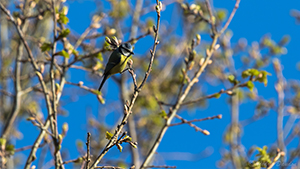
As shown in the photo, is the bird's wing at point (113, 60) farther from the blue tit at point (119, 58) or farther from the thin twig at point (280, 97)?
the thin twig at point (280, 97)

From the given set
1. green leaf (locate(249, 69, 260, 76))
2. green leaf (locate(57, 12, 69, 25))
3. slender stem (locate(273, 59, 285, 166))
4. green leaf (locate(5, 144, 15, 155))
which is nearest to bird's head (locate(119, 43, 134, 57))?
green leaf (locate(57, 12, 69, 25))

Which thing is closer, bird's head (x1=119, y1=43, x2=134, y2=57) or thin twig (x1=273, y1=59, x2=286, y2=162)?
bird's head (x1=119, y1=43, x2=134, y2=57)

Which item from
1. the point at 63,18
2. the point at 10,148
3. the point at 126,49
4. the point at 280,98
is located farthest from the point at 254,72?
the point at 10,148

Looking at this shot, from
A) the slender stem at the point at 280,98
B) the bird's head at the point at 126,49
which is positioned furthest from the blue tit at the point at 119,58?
the slender stem at the point at 280,98

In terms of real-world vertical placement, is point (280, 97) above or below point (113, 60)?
above

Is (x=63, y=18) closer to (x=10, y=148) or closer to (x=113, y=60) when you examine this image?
(x=113, y=60)

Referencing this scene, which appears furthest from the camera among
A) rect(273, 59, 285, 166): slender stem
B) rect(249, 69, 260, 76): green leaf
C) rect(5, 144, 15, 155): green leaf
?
rect(273, 59, 285, 166): slender stem

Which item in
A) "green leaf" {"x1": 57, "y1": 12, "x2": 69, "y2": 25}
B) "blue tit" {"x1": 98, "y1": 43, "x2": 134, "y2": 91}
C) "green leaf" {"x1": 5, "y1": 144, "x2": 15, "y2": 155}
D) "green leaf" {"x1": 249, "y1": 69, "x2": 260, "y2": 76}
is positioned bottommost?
"green leaf" {"x1": 5, "y1": 144, "x2": 15, "y2": 155}

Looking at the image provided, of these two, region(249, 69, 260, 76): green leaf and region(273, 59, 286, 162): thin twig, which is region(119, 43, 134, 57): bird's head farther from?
region(273, 59, 286, 162): thin twig

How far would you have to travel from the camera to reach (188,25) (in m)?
9.62

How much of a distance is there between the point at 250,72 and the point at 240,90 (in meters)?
4.84

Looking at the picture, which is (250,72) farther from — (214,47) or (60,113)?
(60,113)

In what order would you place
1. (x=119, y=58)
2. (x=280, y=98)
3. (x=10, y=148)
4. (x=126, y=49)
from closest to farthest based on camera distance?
(x=126, y=49)
(x=119, y=58)
(x=10, y=148)
(x=280, y=98)

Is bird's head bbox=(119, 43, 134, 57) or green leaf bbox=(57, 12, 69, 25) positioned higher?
green leaf bbox=(57, 12, 69, 25)
